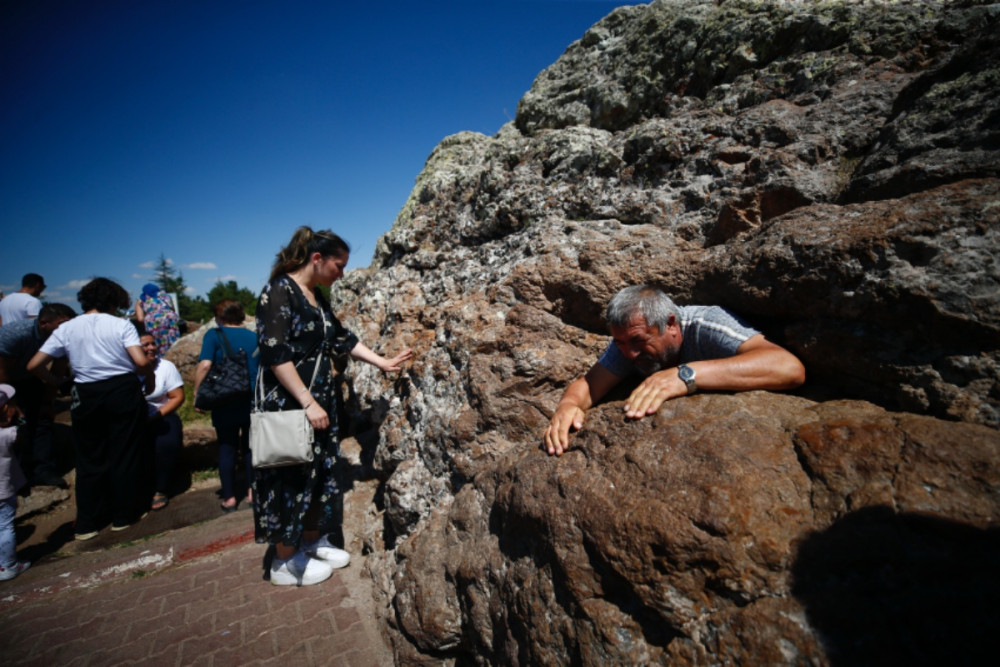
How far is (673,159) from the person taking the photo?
3.13 metres

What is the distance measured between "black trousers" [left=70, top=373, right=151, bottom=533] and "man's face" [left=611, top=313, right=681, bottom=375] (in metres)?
5.09

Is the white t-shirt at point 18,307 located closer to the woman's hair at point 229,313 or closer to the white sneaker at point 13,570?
the woman's hair at point 229,313

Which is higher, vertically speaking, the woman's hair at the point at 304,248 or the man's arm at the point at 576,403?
the woman's hair at the point at 304,248

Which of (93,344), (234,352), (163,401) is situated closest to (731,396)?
(234,352)

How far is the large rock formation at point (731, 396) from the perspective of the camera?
1.42 meters

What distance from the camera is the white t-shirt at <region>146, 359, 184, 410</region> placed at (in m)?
5.01

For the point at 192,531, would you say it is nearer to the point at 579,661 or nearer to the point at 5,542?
the point at 5,542

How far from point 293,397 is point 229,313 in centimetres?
241

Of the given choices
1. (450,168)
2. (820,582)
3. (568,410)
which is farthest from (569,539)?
(450,168)

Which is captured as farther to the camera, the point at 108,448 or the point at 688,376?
the point at 108,448

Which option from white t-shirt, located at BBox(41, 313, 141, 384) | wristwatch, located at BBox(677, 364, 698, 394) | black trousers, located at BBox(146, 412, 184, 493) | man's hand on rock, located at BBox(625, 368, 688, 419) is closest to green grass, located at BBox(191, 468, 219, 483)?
black trousers, located at BBox(146, 412, 184, 493)

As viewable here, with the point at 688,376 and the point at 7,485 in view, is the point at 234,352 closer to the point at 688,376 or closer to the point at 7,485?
the point at 7,485

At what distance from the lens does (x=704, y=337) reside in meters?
2.29

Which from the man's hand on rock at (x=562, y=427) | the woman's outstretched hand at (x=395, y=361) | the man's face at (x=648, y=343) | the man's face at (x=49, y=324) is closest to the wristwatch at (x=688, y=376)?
the man's face at (x=648, y=343)
